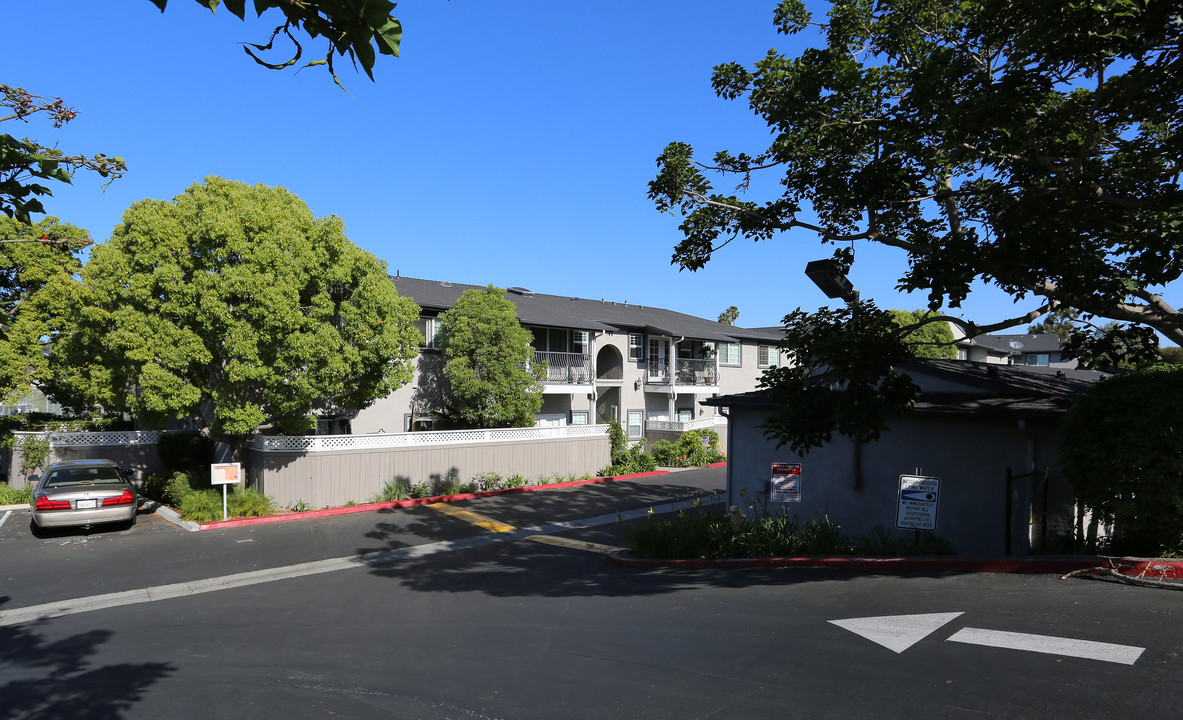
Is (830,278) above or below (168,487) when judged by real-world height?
above

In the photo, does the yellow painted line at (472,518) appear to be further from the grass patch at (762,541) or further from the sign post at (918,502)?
the sign post at (918,502)

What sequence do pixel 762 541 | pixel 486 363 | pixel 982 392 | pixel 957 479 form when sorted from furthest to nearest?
1. pixel 486 363
2. pixel 982 392
3. pixel 957 479
4. pixel 762 541

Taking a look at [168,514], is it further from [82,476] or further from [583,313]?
[583,313]

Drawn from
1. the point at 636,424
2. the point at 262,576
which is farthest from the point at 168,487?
the point at 636,424

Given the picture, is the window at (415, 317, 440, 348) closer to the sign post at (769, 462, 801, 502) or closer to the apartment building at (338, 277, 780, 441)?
the apartment building at (338, 277, 780, 441)

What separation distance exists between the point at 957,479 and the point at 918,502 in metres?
2.63

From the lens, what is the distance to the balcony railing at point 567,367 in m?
30.0

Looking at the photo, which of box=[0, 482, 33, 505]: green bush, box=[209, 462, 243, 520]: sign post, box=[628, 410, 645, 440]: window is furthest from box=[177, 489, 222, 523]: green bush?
box=[628, 410, 645, 440]: window

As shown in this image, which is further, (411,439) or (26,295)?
(26,295)

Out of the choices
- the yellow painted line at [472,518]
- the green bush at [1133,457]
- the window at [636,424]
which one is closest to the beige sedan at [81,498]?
the yellow painted line at [472,518]

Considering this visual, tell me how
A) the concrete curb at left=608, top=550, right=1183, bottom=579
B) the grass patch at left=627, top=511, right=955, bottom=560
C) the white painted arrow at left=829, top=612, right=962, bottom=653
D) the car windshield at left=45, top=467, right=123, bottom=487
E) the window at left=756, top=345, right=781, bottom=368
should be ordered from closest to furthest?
1. the white painted arrow at left=829, top=612, right=962, bottom=653
2. the concrete curb at left=608, top=550, right=1183, bottom=579
3. the grass patch at left=627, top=511, right=955, bottom=560
4. the car windshield at left=45, top=467, right=123, bottom=487
5. the window at left=756, top=345, right=781, bottom=368

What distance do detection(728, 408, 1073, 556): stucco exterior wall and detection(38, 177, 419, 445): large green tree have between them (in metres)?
12.1

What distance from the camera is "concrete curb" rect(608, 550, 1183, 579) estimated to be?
7383 mm

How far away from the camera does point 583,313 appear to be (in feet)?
115
